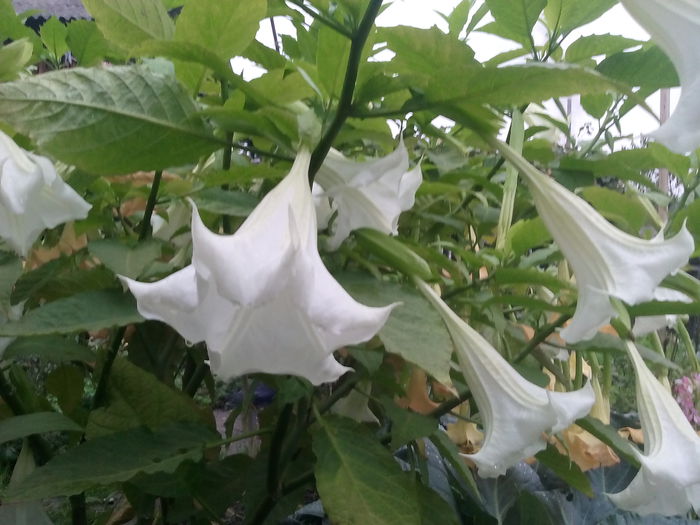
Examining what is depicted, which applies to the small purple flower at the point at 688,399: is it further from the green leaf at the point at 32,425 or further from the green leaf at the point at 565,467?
the green leaf at the point at 32,425

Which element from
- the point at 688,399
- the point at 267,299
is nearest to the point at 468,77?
the point at 267,299

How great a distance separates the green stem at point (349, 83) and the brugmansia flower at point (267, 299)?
0.09 feet

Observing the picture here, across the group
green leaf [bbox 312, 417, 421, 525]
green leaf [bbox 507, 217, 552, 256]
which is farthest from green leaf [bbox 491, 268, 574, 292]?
green leaf [bbox 312, 417, 421, 525]

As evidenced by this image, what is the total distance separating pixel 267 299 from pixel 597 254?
8.0 inches

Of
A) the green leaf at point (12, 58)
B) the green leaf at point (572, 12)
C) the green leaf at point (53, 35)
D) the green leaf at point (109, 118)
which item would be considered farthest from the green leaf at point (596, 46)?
the green leaf at point (53, 35)

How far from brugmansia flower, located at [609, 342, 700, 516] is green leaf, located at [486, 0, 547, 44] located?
25 centimetres

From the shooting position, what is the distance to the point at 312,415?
59cm

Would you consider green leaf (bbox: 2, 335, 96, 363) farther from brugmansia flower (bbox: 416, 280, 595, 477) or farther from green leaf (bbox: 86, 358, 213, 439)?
brugmansia flower (bbox: 416, 280, 595, 477)

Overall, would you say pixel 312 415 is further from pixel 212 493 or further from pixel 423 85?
pixel 423 85

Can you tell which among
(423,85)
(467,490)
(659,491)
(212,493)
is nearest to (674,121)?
(423,85)

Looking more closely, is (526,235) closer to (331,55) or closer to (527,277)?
(527,277)

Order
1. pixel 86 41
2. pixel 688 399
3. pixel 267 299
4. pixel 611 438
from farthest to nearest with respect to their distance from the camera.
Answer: pixel 688 399, pixel 86 41, pixel 611 438, pixel 267 299

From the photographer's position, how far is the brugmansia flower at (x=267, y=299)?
0.30 meters

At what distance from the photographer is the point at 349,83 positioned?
375 mm
